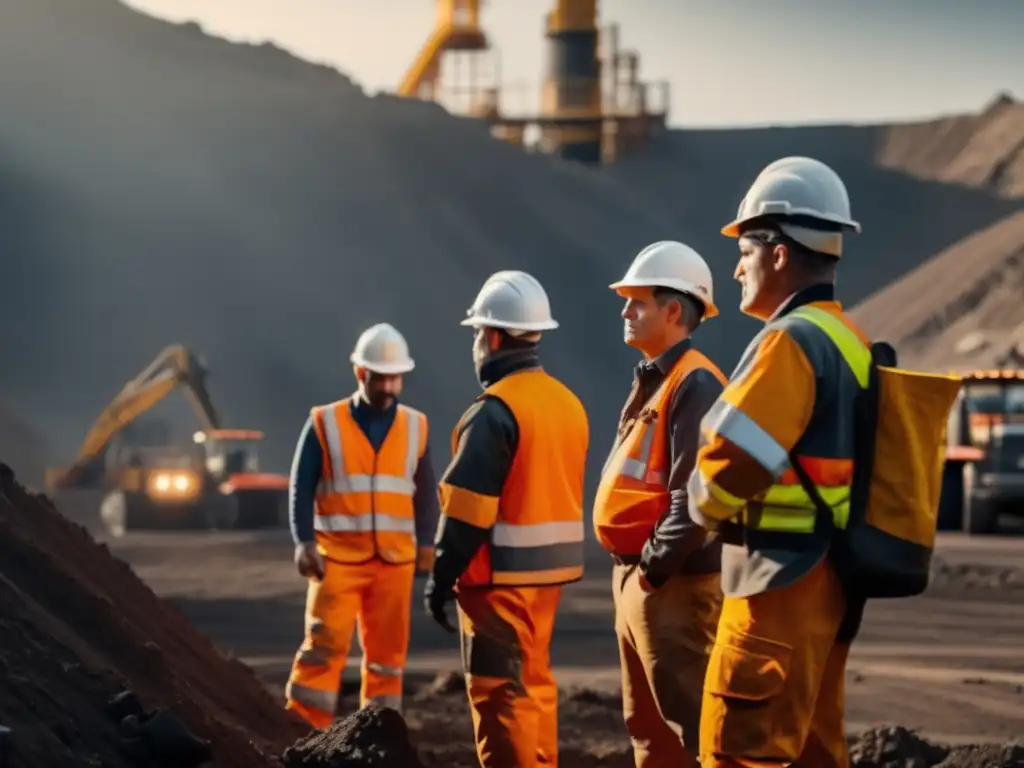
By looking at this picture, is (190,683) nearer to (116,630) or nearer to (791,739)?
(116,630)

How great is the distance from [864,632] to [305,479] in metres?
8.16

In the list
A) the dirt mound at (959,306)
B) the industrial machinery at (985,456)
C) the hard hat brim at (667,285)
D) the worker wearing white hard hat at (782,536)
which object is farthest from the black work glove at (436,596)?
the dirt mound at (959,306)

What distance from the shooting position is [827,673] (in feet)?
16.2

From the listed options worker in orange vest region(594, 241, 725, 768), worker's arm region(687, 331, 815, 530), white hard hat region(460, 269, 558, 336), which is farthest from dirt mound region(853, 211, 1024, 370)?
worker's arm region(687, 331, 815, 530)

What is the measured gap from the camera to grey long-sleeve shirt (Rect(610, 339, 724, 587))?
5.82m

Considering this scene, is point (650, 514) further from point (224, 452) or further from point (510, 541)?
point (224, 452)

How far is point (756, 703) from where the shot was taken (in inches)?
187

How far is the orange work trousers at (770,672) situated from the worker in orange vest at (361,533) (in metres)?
3.91

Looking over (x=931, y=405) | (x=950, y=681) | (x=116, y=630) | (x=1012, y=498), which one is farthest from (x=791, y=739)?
(x=1012, y=498)

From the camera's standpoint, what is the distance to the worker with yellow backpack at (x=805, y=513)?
476 cm

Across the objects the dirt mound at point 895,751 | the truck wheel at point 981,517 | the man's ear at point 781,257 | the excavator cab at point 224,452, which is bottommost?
the truck wheel at point 981,517

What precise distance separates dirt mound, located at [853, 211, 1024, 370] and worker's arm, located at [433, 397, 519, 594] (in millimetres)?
40445

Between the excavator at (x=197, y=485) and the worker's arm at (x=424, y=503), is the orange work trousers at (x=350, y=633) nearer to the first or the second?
the worker's arm at (x=424, y=503)

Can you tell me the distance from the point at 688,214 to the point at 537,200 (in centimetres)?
1337
